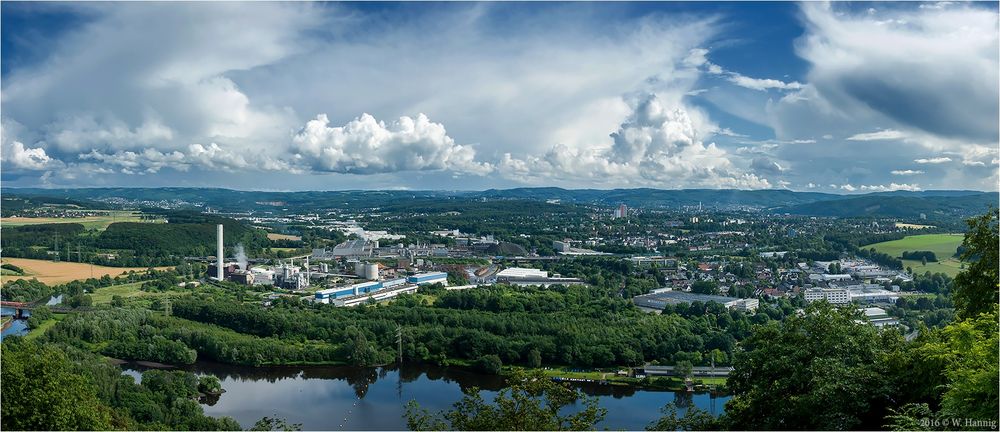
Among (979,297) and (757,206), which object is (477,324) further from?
(757,206)

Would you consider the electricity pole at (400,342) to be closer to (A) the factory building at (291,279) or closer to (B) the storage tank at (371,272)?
(A) the factory building at (291,279)

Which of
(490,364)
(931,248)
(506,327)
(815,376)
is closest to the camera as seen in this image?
(815,376)

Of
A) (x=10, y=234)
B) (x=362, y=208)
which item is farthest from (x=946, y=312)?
(x=362, y=208)

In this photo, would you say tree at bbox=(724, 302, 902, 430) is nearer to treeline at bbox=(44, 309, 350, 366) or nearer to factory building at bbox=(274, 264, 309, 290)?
treeline at bbox=(44, 309, 350, 366)

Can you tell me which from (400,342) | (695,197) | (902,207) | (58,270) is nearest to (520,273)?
(400,342)

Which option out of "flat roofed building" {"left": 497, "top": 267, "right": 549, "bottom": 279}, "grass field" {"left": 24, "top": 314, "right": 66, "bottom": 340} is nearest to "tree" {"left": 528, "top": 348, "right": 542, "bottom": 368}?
"grass field" {"left": 24, "top": 314, "right": 66, "bottom": 340}

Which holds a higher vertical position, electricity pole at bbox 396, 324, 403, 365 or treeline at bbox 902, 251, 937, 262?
treeline at bbox 902, 251, 937, 262

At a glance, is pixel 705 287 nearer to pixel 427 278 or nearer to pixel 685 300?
pixel 685 300
